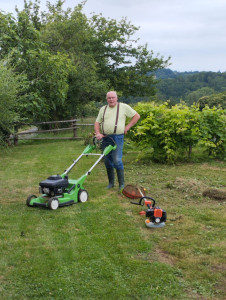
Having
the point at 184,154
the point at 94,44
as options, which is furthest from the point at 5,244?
the point at 94,44

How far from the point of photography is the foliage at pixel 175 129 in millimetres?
9734

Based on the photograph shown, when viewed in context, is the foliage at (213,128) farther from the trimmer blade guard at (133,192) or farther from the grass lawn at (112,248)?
A: the trimmer blade guard at (133,192)

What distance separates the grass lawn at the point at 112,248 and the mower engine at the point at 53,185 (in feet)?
0.95

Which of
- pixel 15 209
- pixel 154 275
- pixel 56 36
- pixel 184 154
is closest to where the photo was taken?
pixel 154 275

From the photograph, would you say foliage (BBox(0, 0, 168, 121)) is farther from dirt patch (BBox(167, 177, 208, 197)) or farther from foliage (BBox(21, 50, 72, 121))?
dirt patch (BBox(167, 177, 208, 197))

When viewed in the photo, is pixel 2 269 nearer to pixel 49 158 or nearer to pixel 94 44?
pixel 49 158

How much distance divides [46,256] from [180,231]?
1.80 metres

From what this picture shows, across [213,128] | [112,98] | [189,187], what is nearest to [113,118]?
[112,98]

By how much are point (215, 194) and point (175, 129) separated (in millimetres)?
3531

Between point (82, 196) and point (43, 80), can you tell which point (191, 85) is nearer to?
point (43, 80)

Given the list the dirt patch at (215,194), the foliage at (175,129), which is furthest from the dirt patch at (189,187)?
the foliage at (175,129)

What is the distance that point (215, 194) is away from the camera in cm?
649

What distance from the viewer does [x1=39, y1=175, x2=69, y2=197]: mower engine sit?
561 centimetres

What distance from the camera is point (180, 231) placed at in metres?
4.79
